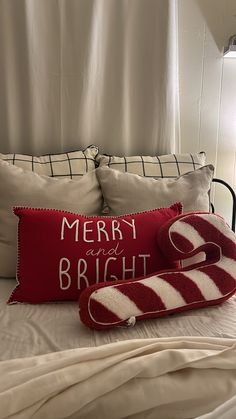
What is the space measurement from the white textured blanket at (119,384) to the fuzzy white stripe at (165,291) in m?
0.30

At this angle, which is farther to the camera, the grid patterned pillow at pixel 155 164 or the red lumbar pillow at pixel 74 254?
the grid patterned pillow at pixel 155 164

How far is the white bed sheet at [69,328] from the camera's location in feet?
3.04

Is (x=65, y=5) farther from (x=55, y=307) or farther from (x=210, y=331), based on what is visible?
(x=210, y=331)

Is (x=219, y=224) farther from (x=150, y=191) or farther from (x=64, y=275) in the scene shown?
(x=64, y=275)

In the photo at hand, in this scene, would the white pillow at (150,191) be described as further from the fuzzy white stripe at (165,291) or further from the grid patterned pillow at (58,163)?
the fuzzy white stripe at (165,291)

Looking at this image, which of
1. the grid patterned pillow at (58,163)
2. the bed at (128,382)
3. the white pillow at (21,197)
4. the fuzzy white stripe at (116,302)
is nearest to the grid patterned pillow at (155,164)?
the grid patterned pillow at (58,163)

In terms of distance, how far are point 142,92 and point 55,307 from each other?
3.34 ft

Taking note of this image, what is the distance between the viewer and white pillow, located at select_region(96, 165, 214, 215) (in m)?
1.36

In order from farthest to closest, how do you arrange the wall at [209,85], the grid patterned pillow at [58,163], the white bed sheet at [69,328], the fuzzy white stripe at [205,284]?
the wall at [209,85]
the grid patterned pillow at [58,163]
the fuzzy white stripe at [205,284]
the white bed sheet at [69,328]

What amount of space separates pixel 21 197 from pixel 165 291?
0.59m

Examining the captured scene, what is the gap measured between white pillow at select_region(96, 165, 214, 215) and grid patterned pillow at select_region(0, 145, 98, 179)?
0.11 m

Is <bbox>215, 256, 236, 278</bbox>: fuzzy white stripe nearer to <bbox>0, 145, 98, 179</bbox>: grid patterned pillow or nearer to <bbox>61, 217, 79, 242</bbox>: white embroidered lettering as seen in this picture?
<bbox>61, 217, 79, 242</bbox>: white embroidered lettering

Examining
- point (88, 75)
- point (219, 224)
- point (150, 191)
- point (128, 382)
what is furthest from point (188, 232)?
point (88, 75)

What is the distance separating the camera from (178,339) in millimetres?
778
